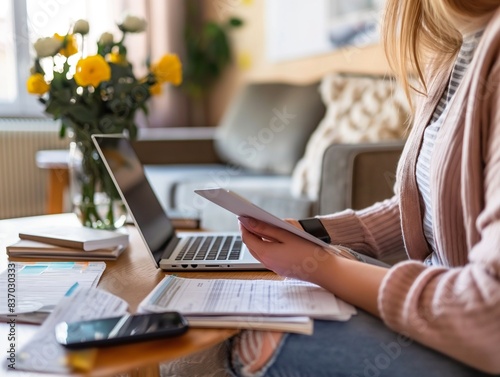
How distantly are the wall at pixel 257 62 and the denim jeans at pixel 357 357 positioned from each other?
82.4 inches

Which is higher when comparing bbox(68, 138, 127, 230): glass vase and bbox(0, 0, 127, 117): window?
bbox(0, 0, 127, 117): window

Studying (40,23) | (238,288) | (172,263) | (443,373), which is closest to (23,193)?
(40,23)

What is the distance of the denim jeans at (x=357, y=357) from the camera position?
65 cm

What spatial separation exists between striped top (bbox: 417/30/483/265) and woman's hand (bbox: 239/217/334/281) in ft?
0.67

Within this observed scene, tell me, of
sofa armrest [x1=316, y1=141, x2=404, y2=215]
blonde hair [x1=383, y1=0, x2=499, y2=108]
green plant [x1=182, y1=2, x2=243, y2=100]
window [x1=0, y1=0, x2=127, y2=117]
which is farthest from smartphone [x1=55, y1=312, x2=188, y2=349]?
green plant [x1=182, y1=2, x2=243, y2=100]

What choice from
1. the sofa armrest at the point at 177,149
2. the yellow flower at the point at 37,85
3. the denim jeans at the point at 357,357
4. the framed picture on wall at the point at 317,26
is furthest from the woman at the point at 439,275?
the sofa armrest at the point at 177,149

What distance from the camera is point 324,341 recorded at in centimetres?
66

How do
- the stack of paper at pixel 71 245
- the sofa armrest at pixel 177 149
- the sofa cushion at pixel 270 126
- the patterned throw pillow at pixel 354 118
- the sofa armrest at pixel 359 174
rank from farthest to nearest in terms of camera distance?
1. the sofa armrest at pixel 177 149
2. the sofa cushion at pixel 270 126
3. the patterned throw pillow at pixel 354 118
4. the sofa armrest at pixel 359 174
5. the stack of paper at pixel 71 245

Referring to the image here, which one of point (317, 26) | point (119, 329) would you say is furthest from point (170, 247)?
point (317, 26)

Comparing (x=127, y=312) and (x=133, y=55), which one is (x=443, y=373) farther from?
(x=133, y=55)

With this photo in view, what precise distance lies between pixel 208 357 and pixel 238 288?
20 centimetres

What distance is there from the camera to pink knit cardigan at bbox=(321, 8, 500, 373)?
598 millimetres

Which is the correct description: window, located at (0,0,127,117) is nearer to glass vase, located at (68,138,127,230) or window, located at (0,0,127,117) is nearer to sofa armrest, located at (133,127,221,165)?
sofa armrest, located at (133,127,221,165)

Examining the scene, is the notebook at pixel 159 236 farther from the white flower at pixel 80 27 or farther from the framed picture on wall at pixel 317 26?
the framed picture on wall at pixel 317 26
